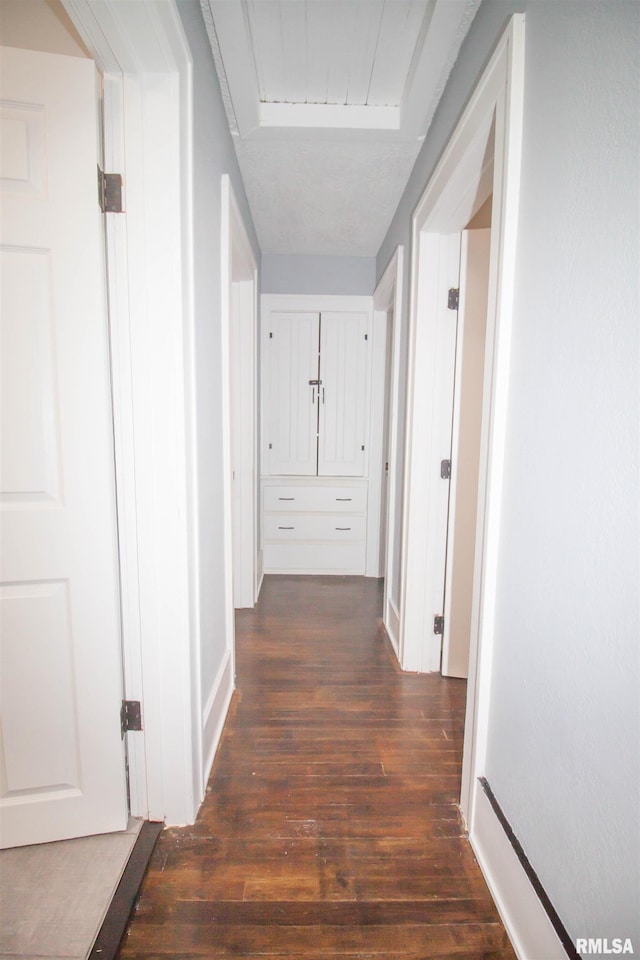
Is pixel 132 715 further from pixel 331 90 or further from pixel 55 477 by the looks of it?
pixel 331 90

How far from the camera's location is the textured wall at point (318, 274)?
10.9ft

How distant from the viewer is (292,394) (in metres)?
3.44

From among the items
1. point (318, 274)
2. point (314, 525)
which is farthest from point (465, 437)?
point (318, 274)

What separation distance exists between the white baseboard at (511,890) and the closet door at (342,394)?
2.52 metres

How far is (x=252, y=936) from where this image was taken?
3.28 feet

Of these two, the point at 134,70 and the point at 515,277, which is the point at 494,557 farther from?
the point at 134,70

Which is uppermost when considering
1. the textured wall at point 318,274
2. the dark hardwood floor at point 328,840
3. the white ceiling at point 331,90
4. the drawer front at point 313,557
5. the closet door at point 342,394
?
the white ceiling at point 331,90

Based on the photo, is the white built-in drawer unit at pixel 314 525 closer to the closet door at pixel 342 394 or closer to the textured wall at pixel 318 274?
the closet door at pixel 342 394

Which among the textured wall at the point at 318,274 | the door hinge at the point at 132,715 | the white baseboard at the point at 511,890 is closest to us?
the white baseboard at the point at 511,890

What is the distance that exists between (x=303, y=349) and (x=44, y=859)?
3.10m

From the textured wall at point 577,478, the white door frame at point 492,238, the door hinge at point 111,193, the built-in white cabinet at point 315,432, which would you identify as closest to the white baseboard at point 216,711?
the white door frame at point 492,238

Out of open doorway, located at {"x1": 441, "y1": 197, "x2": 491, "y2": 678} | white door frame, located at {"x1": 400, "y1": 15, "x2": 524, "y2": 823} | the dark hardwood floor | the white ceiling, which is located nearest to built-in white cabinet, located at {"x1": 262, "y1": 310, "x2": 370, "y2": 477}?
the white ceiling

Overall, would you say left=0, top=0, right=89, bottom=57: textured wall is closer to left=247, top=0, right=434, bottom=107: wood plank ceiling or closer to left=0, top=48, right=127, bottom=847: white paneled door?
left=0, top=48, right=127, bottom=847: white paneled door

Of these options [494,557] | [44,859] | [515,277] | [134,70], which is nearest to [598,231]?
[515,277]
